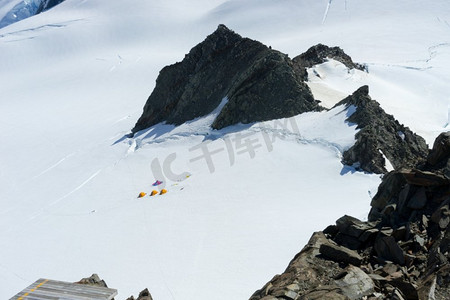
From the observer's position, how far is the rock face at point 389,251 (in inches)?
258

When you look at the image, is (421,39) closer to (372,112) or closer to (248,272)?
(372,112)

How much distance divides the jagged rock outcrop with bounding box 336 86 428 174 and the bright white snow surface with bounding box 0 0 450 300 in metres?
0.63

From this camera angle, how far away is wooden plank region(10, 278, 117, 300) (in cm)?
941

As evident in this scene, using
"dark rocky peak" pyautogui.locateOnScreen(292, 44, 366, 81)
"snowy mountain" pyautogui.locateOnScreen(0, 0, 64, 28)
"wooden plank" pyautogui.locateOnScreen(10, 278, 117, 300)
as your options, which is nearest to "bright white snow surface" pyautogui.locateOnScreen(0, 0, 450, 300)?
"dark rocky peak" pyautogui.locateOnScreen(292, 44, 366, 81)

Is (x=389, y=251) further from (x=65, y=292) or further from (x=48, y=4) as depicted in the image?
(x=48, y=4)

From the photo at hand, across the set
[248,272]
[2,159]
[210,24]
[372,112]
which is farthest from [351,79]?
[210,24]

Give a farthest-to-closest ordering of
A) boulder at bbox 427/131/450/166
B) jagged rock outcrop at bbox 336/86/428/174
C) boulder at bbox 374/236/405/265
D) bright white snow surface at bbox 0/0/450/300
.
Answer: jagged rock outcrop at bbox 336/86/428/174
bright white snow surface at bbox 0/0/450/300
boulder at bbox 427/131/450/166
boulder at bbox 374/236/405/265

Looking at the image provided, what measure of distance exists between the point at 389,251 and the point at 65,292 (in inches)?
241

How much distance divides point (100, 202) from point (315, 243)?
13762mm

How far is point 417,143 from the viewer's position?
1972 cm

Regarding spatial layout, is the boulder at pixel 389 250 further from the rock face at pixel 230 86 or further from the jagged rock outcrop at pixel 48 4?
the jagged rock outcrop at pixel 48 4

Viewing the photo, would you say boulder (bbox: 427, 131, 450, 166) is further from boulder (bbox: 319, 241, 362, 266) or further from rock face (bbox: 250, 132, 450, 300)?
boulder (bbox: 319, 241, 362, 266)

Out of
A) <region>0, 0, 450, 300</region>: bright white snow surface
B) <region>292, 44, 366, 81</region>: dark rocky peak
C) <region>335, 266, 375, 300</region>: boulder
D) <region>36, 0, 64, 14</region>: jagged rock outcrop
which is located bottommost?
<region>0, 0, 450, 300</region>: bright white snow surface

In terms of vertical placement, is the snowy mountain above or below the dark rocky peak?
above
